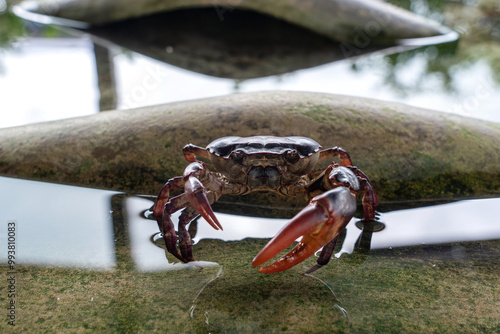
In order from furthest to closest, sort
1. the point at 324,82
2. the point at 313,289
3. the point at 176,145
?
the point at 324,82, the point at 176,145, the point at 313,289

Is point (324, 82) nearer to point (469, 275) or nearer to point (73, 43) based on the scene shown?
point (469, 275)

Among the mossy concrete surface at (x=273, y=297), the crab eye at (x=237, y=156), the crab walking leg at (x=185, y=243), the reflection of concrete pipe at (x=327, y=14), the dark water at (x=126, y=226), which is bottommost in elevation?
the dark water at (x=126, y=226)

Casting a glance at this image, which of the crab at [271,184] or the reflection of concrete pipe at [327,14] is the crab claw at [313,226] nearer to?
the crab at [271,184]

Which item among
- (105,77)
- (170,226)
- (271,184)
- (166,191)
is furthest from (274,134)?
(105,77)

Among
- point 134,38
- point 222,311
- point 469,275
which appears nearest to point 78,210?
point 222,311

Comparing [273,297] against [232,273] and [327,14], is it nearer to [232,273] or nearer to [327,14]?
[232,273]

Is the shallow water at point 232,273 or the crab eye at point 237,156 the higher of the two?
the crab eye at point 237,156

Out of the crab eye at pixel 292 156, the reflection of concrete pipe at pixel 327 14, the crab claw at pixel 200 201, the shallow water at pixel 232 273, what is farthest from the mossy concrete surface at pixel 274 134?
the reflection of concrete pipe at pixel 327 14

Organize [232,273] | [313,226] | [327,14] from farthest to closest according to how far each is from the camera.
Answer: [327,14]
[232,273]
[313,226]
